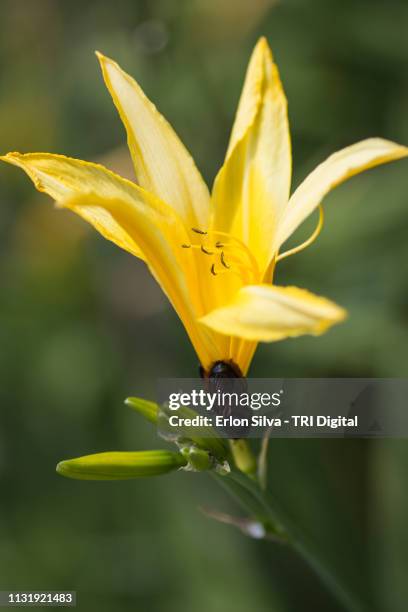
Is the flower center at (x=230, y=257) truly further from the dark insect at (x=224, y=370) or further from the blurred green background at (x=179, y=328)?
the blurred green background at (x=179, y=328)

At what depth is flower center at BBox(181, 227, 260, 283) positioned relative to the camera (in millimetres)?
1037

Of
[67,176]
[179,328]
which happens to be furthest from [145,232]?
[179,328]

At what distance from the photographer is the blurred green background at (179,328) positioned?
1.83 m

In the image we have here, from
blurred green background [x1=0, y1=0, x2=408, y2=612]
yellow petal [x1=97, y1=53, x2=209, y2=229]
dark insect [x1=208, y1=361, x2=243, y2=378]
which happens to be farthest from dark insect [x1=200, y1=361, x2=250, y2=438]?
blurred green background [x1=0, y1=0, x2=408, y2=612]

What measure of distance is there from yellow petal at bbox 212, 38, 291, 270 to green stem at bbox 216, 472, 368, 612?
1.07ft

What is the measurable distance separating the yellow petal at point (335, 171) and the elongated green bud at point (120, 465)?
319 millimetres

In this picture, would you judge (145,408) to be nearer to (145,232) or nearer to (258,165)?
(145,232)

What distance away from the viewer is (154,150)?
42.3 inches

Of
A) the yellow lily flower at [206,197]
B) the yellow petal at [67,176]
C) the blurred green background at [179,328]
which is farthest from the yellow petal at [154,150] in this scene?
the blurred green background at [179,328]

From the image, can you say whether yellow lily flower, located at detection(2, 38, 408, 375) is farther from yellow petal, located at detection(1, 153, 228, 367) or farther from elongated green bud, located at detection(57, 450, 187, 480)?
elongated green bud, located at detection(57, 450, 187, 480)

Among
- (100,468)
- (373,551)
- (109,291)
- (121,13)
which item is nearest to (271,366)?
(373,551)

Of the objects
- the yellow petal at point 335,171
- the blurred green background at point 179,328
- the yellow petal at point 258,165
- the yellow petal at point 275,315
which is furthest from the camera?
the blurred green background at point 179,328

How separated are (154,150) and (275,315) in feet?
1.30

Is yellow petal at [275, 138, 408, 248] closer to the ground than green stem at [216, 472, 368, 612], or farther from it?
farther from it
